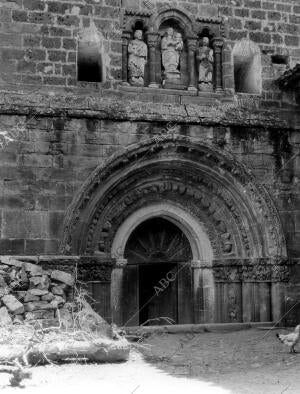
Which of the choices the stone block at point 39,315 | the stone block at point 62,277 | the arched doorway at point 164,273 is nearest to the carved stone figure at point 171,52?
the arched doorway at point 164,273

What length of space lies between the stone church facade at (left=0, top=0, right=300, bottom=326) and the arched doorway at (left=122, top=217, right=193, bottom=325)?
0.9 inches

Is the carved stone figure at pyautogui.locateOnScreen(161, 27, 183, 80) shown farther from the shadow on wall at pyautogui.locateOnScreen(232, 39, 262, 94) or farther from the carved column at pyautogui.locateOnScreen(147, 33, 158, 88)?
the shadow on wall at pyautogui.locateOnScreen(232, 39, 262, 94)

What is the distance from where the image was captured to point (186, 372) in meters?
6.23

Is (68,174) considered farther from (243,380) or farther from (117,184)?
(243,380)

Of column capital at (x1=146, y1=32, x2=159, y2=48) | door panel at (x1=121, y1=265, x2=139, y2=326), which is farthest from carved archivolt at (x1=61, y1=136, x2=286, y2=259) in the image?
column capital at (x1=146, y1=32, x2=159, y2=48)

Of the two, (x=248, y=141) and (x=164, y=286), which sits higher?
(x=248, y=141)

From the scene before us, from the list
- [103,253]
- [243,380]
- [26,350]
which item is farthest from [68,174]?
[243,380]

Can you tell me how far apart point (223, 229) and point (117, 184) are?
1.94 meters

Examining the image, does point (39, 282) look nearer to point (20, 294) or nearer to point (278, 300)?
point (20, 294)

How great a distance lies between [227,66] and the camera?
392 inches

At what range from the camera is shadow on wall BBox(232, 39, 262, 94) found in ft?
33.1

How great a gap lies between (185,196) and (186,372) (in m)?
4.09

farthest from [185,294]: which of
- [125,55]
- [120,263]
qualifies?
[125,55]

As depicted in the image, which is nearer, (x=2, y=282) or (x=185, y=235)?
(x=2, y=282)
